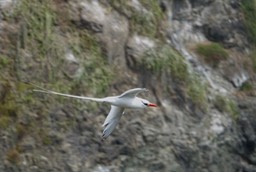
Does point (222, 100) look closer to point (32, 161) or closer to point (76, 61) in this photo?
point (76, 61)

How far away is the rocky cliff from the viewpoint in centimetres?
1842

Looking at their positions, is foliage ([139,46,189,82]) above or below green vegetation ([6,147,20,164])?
above

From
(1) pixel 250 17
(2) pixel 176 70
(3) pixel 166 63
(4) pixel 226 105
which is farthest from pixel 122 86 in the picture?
(1) pixel 250 17

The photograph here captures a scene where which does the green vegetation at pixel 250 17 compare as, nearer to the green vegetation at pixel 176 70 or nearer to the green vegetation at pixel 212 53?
the green vegetation at pixel 212 53

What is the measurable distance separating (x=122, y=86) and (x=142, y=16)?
1893 millimetres

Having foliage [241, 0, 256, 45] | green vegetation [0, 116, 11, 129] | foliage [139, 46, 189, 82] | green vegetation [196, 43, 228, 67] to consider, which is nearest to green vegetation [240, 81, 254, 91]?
green vegetation [196, 43, 228, 67]

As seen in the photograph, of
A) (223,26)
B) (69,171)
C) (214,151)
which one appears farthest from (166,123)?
(223,26)

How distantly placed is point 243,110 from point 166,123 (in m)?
2.16

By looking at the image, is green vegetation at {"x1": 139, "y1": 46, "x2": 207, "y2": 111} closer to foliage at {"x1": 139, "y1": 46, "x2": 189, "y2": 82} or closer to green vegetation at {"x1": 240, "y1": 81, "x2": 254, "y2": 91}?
foliage at {"x1": 139, "y1": 46, "x2": 189, "y2": 82}

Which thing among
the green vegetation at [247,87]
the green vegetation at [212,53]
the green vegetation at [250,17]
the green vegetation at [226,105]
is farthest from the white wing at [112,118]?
the green vegetation at [250,17]

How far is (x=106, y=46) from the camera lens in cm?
2002

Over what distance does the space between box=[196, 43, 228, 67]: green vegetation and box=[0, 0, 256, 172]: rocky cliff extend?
0.09 feet

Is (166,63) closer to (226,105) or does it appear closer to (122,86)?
(122,86)

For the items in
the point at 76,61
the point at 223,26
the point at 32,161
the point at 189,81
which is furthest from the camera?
the point at 223,26
